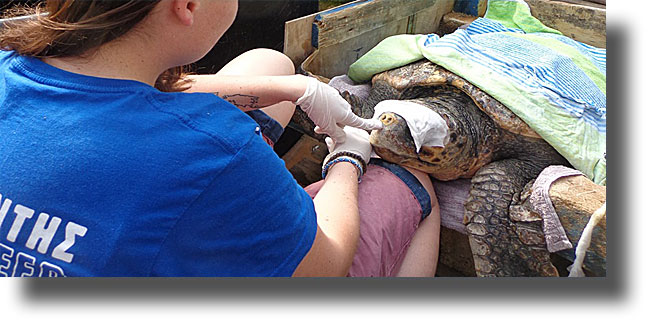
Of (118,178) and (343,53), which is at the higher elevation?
(118,178)

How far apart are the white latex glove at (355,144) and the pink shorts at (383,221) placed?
0.13 ft

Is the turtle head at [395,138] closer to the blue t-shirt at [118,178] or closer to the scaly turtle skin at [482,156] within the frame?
the scaly turtle skin at [482,156]

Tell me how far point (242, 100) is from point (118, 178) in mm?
463

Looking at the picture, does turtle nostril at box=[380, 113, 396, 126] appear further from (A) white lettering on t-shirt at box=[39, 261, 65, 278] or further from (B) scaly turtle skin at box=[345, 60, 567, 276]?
(A) white lettering on t-shirt at box=[39, 261, 65, 278]

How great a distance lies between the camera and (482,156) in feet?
3.83

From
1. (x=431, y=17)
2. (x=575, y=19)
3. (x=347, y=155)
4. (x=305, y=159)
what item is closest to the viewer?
(x=347, y=155)

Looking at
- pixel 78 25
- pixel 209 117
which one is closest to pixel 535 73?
pixel 209 117

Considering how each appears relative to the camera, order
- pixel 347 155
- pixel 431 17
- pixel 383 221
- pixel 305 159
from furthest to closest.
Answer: pixel 431 17 < pixel 305 159 < pixel 347 155 < pixel 383 221

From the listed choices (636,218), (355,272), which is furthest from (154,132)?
(636,218)

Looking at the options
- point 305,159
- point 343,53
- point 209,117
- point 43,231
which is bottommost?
point 305,159

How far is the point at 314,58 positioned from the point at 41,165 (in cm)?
97

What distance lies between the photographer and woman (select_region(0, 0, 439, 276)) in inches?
19.1

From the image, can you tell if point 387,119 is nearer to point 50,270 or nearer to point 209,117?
point 209,117

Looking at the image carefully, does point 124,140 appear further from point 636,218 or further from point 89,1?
point 636,218
